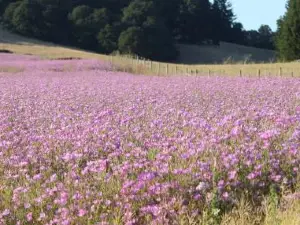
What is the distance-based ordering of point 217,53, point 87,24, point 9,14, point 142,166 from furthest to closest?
point 217,53 → point 9,14 → point 87,24 → point 142,166

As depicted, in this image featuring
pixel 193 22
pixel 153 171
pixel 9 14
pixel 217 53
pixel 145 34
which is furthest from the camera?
pixel 193 22

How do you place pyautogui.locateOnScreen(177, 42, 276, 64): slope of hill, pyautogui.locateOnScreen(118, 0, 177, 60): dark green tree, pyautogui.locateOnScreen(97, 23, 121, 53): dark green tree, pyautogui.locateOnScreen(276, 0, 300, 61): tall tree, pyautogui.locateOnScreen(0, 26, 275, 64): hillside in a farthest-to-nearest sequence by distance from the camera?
pyautogui.locateOnScreen(177, 42, 276, 64): slope of hill < pyautogui.locateOnScreen(97, 23, 121, 53): dark green tree < pyautogui.locateOnScreen(0, 26, 275, 64): hillside < pyautogui.locateOnScreen(118, 0, 177, 60): dark green tree < pyautogui.locateOnScreen(276, 0, 300, 61): tall tree

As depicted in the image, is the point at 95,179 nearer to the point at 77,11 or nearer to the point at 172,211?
the point at 172,211

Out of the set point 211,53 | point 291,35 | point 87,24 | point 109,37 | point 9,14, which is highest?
point 9,14

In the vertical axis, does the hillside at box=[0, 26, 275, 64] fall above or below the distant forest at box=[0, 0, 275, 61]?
below

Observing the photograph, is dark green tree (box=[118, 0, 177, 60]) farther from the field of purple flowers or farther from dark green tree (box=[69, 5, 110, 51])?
the field of purple flowers

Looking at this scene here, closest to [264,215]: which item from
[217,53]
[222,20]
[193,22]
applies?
[217,53]

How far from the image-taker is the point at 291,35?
51.4m

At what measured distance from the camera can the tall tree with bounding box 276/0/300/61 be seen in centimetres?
5097

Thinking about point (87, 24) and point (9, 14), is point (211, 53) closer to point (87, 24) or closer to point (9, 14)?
point (87, 24)

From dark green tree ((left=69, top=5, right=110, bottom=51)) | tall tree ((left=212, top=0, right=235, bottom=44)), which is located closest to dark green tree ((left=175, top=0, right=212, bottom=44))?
tall tree ((left=212, top=0, right=235, bottom=44))

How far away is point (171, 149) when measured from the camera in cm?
503

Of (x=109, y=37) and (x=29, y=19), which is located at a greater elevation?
(x=29, y=19)

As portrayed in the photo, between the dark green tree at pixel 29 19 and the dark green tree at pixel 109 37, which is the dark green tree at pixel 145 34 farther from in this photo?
the dark green tree at pixel 29 19
